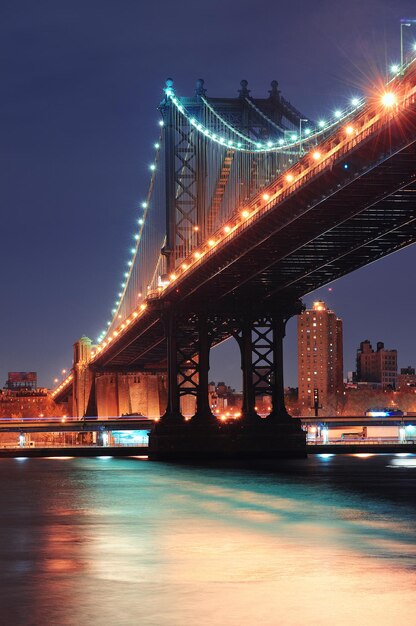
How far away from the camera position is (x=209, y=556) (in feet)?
62.3

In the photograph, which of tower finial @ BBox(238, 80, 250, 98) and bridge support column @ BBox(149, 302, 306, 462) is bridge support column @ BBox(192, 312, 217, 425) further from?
tower finial @ BBox(238, 80, 250, 98)

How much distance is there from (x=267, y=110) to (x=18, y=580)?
2227 inches

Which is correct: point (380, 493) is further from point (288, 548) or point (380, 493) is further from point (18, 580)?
point (18, 580)

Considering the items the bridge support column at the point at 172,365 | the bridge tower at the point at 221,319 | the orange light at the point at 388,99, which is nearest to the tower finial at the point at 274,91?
the bridge tower at the point at 221,319

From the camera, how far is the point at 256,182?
65.2m

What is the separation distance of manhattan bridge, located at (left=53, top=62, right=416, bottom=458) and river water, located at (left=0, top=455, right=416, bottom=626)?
10.5 meters

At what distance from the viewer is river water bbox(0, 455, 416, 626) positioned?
1359cm

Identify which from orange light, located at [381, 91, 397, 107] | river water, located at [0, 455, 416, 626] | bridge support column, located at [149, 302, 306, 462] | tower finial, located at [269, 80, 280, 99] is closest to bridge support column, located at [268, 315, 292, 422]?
bridge support column, located at [149, 302, 306, 462]

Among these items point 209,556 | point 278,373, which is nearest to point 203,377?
point 278,373

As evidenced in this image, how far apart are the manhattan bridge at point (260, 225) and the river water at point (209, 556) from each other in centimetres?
1049

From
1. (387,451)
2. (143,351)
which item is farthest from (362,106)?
(143,351)

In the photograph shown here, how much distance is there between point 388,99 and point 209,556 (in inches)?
760

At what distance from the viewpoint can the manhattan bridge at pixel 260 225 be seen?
130ft

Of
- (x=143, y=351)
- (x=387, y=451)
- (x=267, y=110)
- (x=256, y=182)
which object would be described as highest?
(x=267, y=110)
